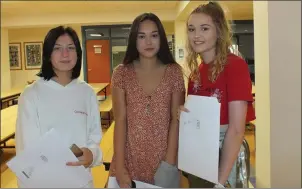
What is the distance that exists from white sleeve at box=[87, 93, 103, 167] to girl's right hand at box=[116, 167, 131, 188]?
0.49 feet

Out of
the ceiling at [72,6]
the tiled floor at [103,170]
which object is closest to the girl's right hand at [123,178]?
the tiled floor at [103,170]

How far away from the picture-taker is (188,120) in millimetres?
1080

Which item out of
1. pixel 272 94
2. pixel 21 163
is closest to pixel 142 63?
pixel 21 163

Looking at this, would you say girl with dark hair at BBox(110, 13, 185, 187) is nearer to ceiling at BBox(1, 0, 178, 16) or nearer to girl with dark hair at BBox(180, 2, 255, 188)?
girl with dark hair at BBox(180, 2, 255, 188)

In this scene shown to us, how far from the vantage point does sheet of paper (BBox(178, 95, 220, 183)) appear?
40.1 inches

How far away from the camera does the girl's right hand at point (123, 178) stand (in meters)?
1.25

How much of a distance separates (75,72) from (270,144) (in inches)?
61.6

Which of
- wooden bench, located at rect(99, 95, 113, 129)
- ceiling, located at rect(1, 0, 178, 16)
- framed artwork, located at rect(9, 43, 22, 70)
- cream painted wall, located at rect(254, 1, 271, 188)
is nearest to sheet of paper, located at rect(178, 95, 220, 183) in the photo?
wooden bench, located at rect(99, 95, 113, 129)

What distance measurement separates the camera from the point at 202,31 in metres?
1.06

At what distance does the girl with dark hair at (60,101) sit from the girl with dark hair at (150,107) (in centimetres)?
14

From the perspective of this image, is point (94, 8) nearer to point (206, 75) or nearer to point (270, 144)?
point (270, 144)

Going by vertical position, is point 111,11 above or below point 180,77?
above

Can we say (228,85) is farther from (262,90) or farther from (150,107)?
(262,90)

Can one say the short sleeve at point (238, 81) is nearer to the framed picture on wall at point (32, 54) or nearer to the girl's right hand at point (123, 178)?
the girl's right hand at point (123, 178)
